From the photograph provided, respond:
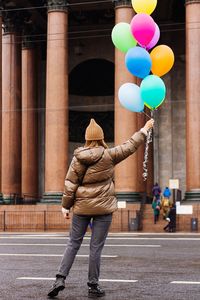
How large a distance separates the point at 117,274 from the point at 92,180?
3379 mm

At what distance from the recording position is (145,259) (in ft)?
50.7

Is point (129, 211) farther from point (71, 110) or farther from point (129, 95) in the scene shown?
point (129, 95)

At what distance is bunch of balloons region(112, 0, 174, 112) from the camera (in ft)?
36.8

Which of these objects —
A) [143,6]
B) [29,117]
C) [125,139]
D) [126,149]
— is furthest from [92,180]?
[29,117]

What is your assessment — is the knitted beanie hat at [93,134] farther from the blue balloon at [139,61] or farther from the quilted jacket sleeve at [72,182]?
the blue balloon at [139,61]

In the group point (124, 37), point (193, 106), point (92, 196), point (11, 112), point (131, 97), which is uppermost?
point (11, 112)

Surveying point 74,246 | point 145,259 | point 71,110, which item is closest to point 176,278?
point 74,246

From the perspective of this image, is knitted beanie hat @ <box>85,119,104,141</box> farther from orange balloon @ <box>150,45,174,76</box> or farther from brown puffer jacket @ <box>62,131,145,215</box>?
orange balloon @ <box>150,45,174,76</box>

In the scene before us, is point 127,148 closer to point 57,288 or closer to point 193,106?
point 57,288

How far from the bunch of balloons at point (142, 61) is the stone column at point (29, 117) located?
36.0m

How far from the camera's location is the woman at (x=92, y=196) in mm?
9414

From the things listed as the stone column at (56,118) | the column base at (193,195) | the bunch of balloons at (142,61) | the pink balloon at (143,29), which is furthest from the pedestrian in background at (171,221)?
the pink balloon at (143,29)

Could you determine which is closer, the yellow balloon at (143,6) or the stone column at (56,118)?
the yellow balloon at (143,6)

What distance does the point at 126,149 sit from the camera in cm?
948
